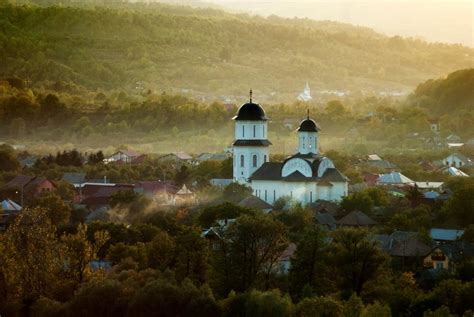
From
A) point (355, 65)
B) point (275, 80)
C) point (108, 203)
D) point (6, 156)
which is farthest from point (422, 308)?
point (355, 65)

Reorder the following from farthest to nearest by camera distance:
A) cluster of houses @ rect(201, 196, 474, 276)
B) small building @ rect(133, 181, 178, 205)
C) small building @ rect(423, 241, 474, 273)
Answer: small building @ rect(133, 181, 178, 205), small building @ rect(423, 241, 474, 273), cluster of houses @ rect(201, 196, 474, 276)

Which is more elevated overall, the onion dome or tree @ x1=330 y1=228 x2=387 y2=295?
the onion dome

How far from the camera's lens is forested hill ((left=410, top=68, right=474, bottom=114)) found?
295ft

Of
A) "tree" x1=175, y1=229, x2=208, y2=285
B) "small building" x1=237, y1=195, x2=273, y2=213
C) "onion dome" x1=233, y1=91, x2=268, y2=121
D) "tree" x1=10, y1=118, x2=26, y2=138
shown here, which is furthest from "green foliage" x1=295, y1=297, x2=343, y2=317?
"tree" x1=10, y1=118, x2=26, y2=138

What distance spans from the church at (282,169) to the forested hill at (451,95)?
38.9 m

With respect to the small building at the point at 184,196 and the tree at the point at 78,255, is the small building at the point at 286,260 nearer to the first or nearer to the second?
the tree at the point at 78,255

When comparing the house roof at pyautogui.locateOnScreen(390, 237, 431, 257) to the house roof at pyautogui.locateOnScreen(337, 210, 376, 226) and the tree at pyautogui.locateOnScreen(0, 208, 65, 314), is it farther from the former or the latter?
the tree at pyautogui.locateOnScreen(0, 208, 65, 314)

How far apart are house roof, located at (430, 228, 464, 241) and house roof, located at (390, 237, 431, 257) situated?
2.19m

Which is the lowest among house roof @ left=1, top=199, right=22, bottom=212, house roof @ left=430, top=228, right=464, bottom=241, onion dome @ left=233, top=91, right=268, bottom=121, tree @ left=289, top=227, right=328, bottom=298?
tree @ left=289, top=227, right=328, bottom=298

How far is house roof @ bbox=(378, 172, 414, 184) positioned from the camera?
56250mm

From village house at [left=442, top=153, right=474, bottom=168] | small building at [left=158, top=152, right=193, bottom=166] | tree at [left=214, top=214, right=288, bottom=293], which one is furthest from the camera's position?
Answer: small building at [left=158, top=152, right=193, bottom=166]

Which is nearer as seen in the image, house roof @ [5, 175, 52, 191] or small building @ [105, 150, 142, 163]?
house roof @ [5, 175, 52, 191]

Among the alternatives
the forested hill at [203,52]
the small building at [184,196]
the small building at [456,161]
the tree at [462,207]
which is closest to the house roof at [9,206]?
the small building at [184,196]

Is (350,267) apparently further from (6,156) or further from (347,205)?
(6,156)
